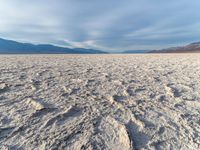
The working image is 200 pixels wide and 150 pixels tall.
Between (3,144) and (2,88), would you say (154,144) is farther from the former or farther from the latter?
(2,88)

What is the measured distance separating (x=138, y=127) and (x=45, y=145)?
1.27m

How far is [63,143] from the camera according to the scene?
7.70ft

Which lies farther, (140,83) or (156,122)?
(140,83)

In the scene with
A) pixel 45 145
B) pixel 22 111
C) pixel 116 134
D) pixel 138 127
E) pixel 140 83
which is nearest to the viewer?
pixel 45 145

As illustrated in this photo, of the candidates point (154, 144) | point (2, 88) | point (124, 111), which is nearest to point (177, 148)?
point (154, 144)

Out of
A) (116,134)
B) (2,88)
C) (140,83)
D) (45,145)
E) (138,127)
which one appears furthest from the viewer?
(140,83)

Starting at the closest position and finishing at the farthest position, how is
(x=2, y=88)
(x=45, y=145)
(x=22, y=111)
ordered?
1. (x=45, y=145)
2. (x=22, y=111)
3. (x=2, y=88)

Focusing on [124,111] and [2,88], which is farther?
[2,88]

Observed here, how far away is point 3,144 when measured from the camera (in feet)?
7.59

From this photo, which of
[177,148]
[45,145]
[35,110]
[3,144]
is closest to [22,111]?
Answer: [35,110]

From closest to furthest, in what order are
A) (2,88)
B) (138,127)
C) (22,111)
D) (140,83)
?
(138,127) → (22,111) → (2,88) → (140,83)

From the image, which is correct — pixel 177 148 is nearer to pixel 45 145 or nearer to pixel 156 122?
pixel 156 122

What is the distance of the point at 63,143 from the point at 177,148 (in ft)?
4.29

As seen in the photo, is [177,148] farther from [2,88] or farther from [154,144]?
[2,88]
